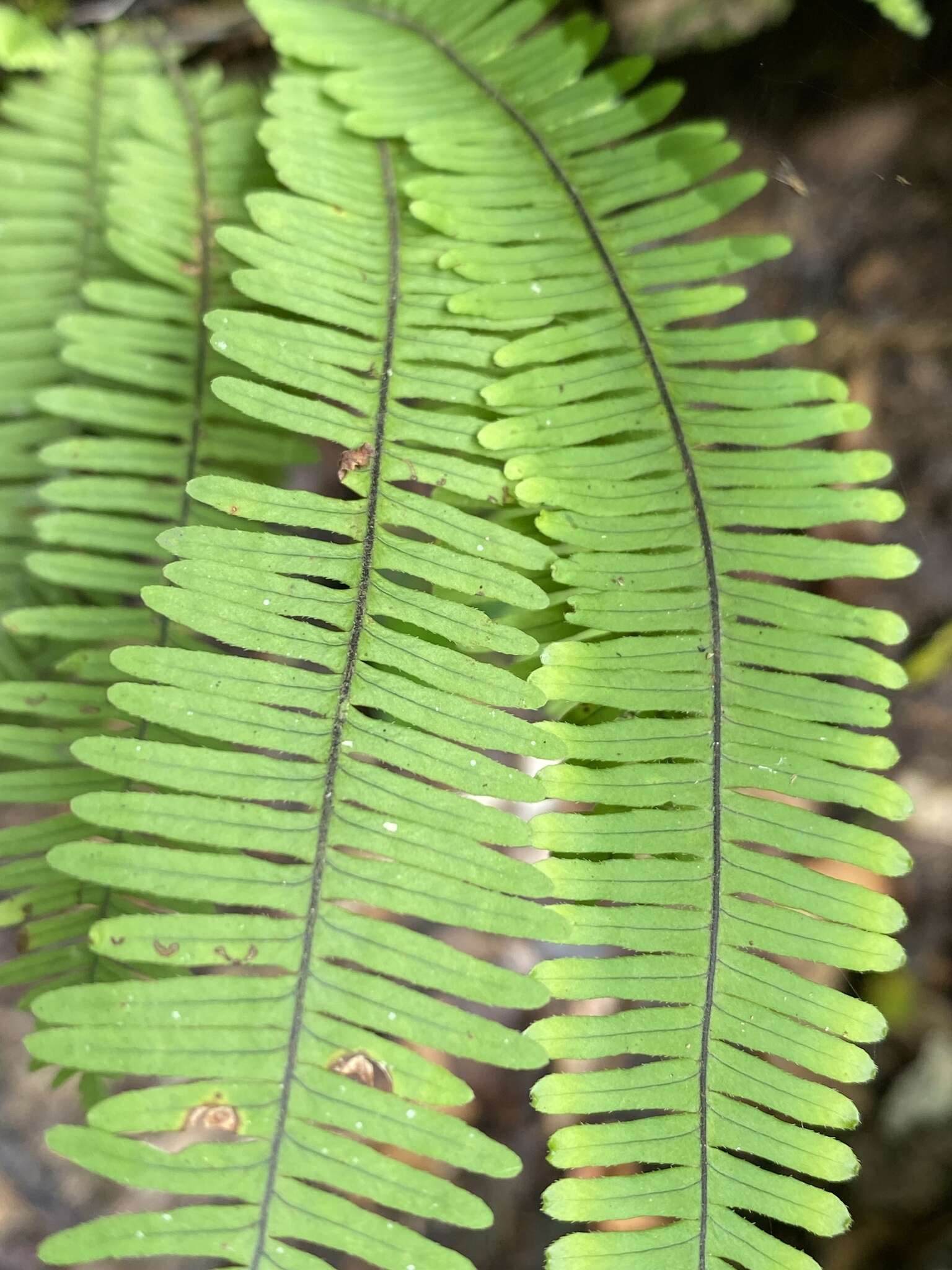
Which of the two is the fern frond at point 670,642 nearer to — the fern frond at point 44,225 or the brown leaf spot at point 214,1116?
the brown leaf spot at point 214,1116

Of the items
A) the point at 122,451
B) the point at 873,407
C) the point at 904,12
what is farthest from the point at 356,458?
the point at 873,407

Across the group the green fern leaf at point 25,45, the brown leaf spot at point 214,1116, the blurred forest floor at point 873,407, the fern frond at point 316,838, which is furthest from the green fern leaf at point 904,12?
the brown leaf spot at point 214,1116

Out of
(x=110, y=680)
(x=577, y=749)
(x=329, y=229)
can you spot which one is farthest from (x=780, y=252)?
(x=110, y=680)

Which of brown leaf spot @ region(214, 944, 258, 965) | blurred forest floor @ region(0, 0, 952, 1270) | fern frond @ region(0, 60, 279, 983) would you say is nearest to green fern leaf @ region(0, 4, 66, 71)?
fern frond @ region(0, 60, 279, 983)

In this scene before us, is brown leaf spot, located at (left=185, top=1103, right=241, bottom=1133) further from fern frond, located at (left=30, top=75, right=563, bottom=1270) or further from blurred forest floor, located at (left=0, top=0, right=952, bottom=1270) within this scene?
blurred forest floor, located at (left=0, top=0, right=952, bottom=1270)

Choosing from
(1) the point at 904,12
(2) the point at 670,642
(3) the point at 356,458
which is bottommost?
(2) the point at 670,642

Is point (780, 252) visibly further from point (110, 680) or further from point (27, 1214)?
point (27, 1214)

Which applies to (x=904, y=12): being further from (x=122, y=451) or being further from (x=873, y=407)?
(x=122, y=451)
